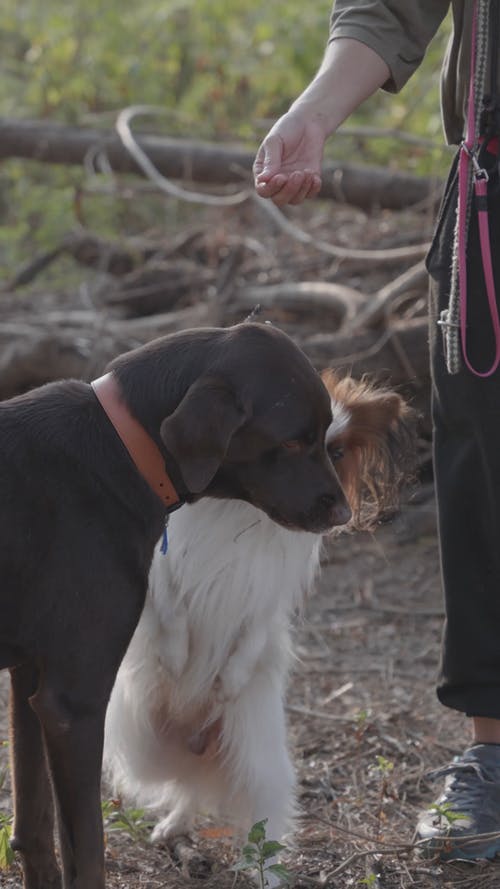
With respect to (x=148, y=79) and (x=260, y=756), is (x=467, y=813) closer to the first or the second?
(x=260, y=756)

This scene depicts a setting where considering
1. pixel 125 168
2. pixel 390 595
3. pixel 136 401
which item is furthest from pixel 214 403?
pixel 125 168

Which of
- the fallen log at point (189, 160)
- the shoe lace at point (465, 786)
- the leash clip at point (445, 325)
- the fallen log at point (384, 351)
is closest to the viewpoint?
the leash clip at point (445, 325)

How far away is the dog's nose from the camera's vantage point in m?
2.97

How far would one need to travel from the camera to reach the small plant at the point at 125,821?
3480mm

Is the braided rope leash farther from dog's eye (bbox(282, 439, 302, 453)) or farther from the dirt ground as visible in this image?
the dirt ground

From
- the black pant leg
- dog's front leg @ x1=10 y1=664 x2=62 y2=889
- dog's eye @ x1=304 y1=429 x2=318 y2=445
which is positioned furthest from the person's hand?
dog's front leg @ x1=10 y1=664 x2=62 y2=889

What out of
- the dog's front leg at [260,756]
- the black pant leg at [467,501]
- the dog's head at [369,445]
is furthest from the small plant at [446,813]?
the dog's head at [369,445]

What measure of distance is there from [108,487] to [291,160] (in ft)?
2.97

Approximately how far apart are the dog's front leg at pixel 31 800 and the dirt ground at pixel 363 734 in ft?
0.64

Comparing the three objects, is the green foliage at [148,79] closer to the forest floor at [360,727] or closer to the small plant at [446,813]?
the forest floor at [360,727]

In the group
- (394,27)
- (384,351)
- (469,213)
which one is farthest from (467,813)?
(384,351)

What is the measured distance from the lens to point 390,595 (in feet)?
19.0

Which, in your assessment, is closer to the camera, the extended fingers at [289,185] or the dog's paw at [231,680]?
the extended fingers at [289,185]

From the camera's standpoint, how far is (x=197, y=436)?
2.72m
